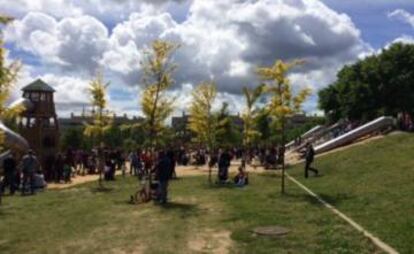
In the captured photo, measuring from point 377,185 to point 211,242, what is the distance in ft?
31.9

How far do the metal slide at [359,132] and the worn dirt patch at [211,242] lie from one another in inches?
1288

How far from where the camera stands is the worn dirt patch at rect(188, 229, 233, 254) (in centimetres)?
1297

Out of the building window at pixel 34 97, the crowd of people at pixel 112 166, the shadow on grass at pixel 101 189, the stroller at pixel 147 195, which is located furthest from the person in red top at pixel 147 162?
the building window at pixel 34 97

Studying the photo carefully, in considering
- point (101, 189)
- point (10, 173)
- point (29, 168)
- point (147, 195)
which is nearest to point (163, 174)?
point (147, 195)

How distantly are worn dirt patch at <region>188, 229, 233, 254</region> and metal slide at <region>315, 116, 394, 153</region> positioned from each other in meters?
32.7

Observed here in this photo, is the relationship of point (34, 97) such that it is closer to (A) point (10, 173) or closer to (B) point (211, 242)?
(A) point (10, 173)

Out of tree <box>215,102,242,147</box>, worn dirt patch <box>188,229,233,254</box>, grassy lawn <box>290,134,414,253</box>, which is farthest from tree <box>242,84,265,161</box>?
worn dirt patch <box>188,229,233,254</box>

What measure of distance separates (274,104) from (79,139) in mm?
93471

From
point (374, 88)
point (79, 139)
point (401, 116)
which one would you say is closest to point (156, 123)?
point (401, 116)

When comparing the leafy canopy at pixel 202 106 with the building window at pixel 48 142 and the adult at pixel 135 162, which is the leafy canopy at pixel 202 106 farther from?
the building window at pixel 48 142

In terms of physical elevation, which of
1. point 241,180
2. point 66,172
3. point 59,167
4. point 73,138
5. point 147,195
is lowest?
point 147,195

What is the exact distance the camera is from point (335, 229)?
14.3m

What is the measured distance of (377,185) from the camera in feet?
70.8

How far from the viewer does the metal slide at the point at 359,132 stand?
45375 mm
